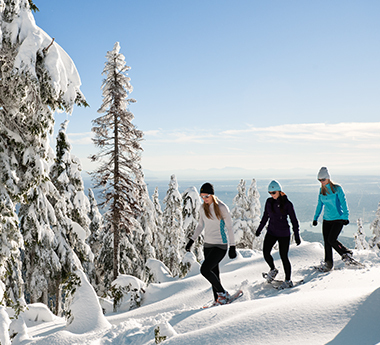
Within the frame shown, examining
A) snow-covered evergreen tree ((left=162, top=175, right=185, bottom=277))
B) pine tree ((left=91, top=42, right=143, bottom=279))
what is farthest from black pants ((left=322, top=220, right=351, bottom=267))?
snow-covered evergreen tree ((left=162, top=175, right=185, bottom=277))

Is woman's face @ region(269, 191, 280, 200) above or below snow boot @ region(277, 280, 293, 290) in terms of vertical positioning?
above

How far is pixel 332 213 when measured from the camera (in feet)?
22.0

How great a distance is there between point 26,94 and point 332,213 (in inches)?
284

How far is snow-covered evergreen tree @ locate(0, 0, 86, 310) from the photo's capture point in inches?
202

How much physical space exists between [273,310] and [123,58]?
51.0 feet

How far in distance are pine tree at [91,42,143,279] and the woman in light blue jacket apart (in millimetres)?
10834

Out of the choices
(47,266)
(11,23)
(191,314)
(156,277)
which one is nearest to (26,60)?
(11,23)

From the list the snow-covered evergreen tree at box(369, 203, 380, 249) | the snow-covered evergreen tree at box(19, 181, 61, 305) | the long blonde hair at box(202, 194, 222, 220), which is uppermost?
the long blonde hair at box(202, 194, 222, 220)

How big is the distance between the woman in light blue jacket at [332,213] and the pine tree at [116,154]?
10.8m

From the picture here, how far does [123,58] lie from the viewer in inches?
620

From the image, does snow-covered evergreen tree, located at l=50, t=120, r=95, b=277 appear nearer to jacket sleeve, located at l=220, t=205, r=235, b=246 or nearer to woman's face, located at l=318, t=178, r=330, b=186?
jacket sleeve, located at l=220, t=205, r=235, b=246

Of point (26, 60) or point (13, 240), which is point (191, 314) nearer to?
point (13, 240)

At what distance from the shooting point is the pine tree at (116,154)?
617 inches

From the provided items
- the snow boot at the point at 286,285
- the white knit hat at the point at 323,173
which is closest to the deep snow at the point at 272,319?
the snow boot at the point at 286,285
